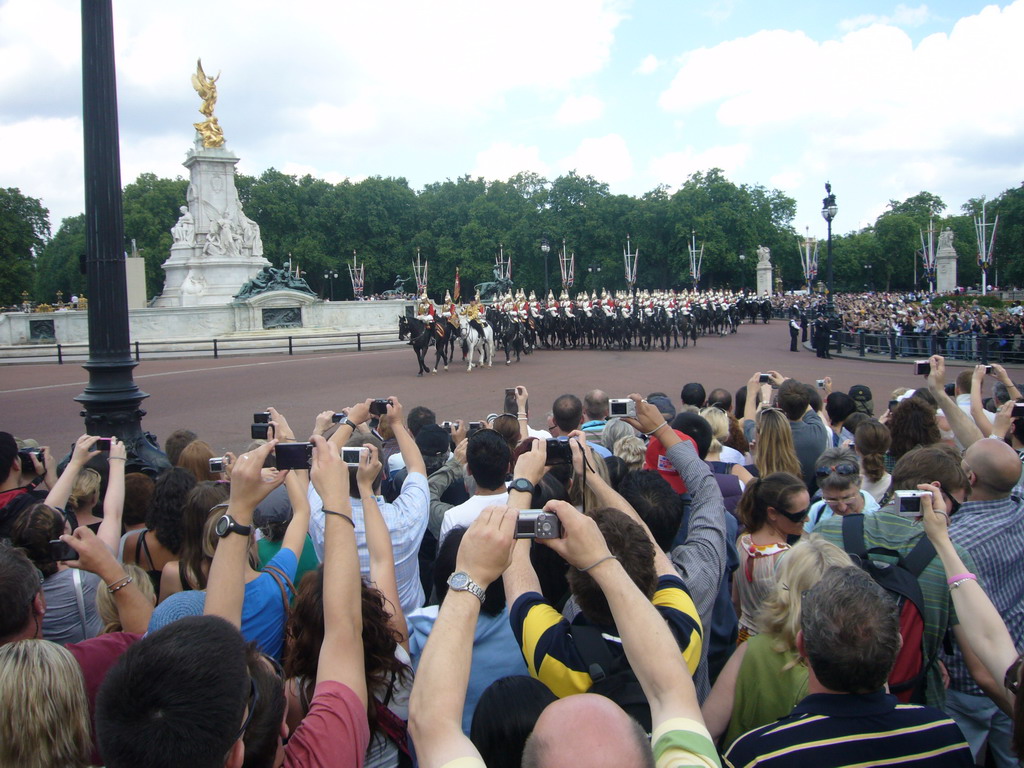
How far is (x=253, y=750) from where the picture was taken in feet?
5.69

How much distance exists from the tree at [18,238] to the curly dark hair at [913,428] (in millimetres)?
66404

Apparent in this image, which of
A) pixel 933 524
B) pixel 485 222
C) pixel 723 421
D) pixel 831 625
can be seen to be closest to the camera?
pixel 831 625

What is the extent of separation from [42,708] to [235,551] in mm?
599

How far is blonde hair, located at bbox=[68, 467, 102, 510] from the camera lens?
13.6 ft

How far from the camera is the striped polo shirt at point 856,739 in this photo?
1945 mm

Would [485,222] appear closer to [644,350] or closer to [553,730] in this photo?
[644,350]

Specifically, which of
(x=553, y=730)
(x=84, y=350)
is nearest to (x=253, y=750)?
(x=553, y=730)

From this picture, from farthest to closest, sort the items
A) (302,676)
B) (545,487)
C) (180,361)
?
(180,361)
(545,487)
(302,676)

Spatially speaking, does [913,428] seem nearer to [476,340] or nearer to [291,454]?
[291,454]

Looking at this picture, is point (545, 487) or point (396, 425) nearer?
point (545, 487)

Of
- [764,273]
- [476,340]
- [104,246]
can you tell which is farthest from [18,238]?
[104,246]

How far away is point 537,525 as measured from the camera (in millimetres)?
1832

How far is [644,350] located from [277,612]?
1093 inches

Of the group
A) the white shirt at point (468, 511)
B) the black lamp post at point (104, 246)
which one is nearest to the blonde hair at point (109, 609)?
the white shirt at point (468, 511)
